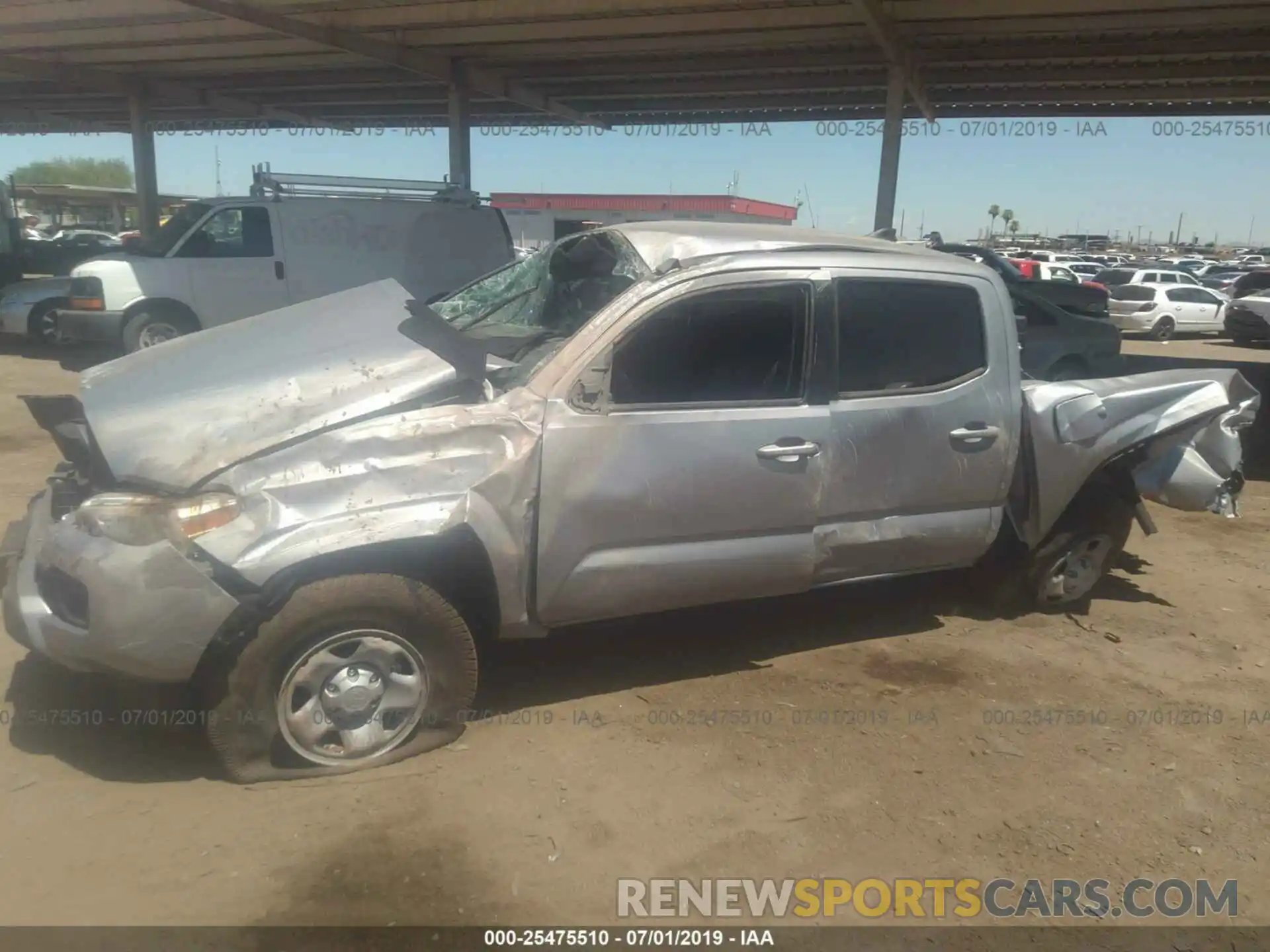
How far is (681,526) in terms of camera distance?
3643mm

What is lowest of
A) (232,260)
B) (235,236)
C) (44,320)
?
(44,320)

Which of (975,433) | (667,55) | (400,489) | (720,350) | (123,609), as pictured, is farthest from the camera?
(667,55)

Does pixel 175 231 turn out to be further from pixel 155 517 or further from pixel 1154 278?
pixel 1154 278

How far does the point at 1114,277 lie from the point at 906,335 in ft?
85.2

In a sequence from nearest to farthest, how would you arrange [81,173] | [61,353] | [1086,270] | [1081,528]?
[1081,528] → [61,353] → [1086,270] → [81,173]

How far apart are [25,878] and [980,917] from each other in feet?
9.19

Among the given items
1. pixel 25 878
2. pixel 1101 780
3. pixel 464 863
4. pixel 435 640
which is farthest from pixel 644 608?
pixel 25 878

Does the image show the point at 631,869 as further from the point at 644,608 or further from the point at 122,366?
the point at 122,366

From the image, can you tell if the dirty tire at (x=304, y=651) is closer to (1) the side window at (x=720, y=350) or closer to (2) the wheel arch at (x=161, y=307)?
(1) the side window at (x=720, y=350)

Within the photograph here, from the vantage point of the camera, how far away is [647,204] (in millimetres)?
37406

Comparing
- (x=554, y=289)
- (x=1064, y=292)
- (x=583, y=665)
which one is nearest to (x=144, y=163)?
(x=1064, y=292)

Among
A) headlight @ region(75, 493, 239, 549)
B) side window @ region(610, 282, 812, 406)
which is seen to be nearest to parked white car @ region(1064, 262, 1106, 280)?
side window @ region(610, 282, 812, 406)

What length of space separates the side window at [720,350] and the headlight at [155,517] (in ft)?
4.64

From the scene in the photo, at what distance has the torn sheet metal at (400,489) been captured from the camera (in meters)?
2.95
